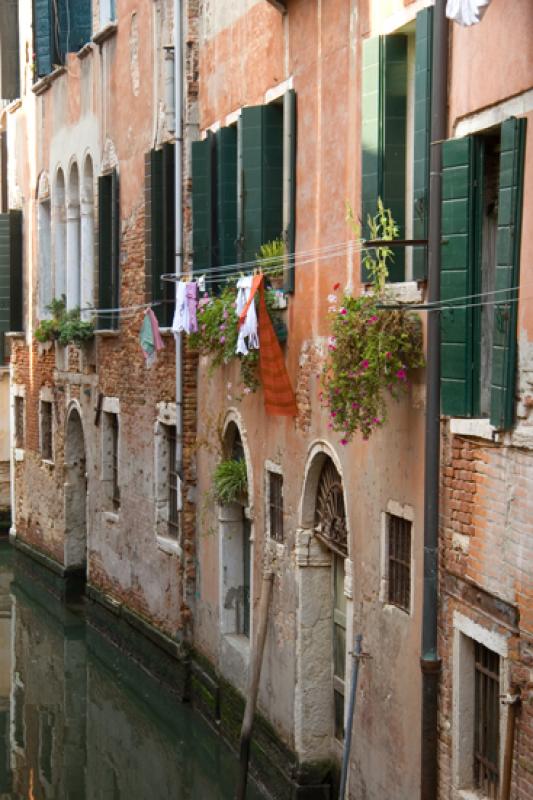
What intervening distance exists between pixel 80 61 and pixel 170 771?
891 cm

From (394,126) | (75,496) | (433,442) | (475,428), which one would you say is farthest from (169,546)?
(475,428)

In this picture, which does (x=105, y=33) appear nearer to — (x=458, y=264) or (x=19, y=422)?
(x=19, y=422)

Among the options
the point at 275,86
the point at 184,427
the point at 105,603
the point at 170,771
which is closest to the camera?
the point at 275,86

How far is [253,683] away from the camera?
1015 centimetres

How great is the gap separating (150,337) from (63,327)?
12.5 feet

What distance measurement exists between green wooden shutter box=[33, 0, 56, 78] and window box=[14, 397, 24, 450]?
17.2ft

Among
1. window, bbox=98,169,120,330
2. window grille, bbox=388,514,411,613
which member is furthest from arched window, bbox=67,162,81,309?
window grille, bbox=388,514,411,613

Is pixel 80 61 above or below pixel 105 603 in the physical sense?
above

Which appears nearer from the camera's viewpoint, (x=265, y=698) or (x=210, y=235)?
(x=265, y=698)

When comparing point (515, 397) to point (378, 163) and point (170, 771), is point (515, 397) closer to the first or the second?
point (378, 163)

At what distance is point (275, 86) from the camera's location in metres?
10.6

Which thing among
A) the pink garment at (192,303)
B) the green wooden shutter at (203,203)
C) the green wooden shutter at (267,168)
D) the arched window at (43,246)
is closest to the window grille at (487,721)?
the green wooden shutter at (267,168)

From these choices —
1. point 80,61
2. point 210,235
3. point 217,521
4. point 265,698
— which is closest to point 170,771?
point 265,698

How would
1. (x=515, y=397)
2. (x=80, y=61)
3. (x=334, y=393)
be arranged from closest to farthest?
(x=515, y=397) → (x=334, y=393) → (x=80, y=61)
